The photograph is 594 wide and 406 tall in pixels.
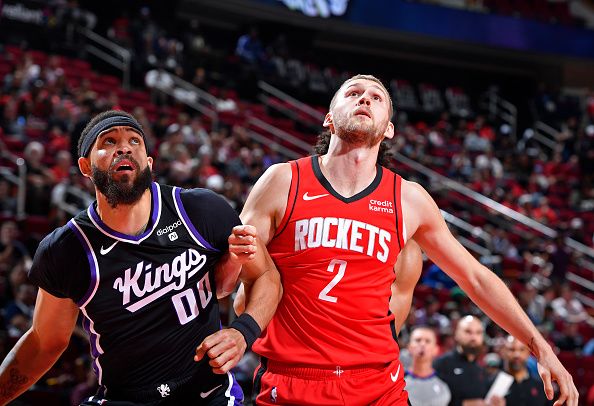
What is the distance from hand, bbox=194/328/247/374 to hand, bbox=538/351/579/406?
1345 millimetres

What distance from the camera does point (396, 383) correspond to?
13.4 feet

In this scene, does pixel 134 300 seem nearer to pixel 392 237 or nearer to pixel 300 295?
pixel 300 295

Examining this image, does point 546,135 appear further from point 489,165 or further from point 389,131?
point 389,131

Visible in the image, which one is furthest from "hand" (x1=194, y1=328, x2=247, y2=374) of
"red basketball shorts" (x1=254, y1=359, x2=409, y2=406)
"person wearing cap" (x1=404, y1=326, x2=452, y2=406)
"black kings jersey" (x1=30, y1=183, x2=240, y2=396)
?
"person wearing cap" (x1=404, y1=326, x2=452, y2=406)

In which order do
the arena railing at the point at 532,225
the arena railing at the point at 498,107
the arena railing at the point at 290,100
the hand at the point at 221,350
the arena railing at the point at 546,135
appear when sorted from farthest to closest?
the arena railing at the point at 498,107
the arena railing at the point at 546,135
the arena railing at the point at 290,100
the arena railing at the point at 532,225
the hand at the point at 221,350

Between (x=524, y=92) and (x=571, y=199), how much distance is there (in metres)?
8.09

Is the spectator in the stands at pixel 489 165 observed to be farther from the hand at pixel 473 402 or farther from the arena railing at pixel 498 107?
the hand at pixel 473 402

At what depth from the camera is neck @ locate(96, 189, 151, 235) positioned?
3719mm

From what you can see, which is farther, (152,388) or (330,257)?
(330,257)

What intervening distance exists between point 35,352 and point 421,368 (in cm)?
447

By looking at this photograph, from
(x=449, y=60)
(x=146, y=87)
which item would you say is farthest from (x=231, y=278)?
(x=449, y=60)

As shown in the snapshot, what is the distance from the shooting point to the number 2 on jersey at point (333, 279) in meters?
4.01

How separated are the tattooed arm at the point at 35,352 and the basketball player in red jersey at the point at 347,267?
0.86m

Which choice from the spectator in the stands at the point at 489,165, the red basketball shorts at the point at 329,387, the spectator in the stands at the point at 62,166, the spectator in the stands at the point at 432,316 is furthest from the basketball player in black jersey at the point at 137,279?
the spectator in the stands at the point at 489,165
